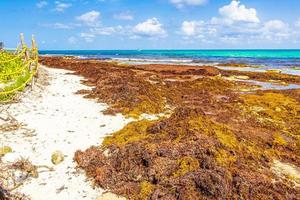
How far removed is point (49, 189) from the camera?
Answer: 7.21 m

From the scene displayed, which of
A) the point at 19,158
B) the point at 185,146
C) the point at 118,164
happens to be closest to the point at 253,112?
the point at 185,146

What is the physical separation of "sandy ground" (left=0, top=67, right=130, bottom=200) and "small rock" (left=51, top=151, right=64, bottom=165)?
11 centimetres

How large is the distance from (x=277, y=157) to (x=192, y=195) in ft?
11.9

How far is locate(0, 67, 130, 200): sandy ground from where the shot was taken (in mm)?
7250

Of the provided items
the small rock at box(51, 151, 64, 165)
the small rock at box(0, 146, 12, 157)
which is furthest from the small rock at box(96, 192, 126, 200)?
the small rock at box(0, 146, 12, 157)

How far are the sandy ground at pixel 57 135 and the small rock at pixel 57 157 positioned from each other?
0.36 ft

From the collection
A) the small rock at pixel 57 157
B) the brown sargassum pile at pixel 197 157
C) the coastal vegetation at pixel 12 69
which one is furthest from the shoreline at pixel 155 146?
the coastal vegetation at pixel 12 69

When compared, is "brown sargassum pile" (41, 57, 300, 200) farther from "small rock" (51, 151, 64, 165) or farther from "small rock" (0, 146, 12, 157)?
"small rock" (0, 146, 12, 157)

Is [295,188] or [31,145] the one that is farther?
[31,145]

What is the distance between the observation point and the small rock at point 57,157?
8.36m

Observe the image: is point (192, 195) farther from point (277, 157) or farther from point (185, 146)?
point (277, 157)

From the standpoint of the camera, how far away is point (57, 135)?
1038 cm

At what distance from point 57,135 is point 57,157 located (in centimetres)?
205

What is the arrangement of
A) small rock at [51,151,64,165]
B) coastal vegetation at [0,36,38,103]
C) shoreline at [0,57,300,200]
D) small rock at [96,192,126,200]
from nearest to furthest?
coastal vegetation at [0,36,38,103]
small rock at [96,192,126,200]
shoreline at [0,57,300,200]
small rock at [51,151,64,165]
